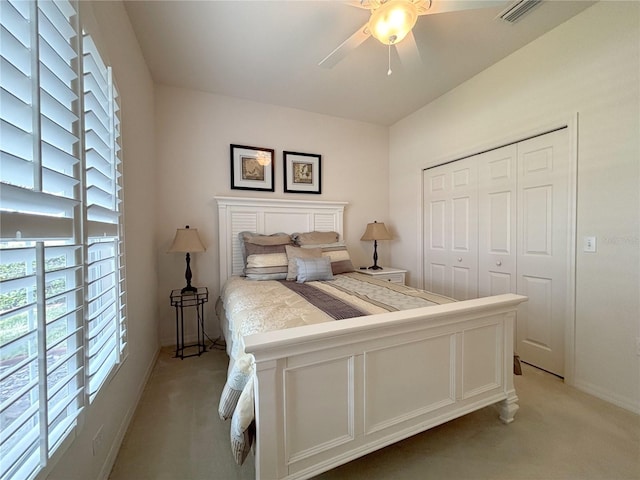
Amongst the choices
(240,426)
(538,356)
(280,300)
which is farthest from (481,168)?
(240,426)

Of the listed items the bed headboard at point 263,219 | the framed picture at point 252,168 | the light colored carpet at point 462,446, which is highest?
the framed picture at point 252,168

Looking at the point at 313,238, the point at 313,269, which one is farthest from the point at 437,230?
the point at 313,269

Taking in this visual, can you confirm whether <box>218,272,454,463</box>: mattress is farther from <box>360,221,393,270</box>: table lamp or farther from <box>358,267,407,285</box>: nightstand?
<box>360,221,393,270</box>: table lamp

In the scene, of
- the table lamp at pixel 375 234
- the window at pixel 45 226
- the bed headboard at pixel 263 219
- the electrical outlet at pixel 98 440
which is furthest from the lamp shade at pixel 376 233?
the electrical outlet at pixel 98 440

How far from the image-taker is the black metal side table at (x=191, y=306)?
2633 millimetres

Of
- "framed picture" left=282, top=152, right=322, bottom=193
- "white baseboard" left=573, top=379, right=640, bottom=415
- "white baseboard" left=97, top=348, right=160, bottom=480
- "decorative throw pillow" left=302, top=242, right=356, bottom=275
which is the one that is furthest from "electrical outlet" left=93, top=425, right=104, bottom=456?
"white baseboard" left=573, top=379, right=640, bottom=415

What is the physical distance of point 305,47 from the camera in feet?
7.29

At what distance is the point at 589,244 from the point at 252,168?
3.18 m

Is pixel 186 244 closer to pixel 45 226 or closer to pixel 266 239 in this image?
pixel 266 239

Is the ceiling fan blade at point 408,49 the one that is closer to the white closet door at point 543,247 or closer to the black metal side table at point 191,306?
the white closet door at point 543,247

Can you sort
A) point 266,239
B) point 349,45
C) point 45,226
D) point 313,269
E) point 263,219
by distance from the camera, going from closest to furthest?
point 45,226 → point 349,45 → point 313,269 → point 266,239 → point 263,219

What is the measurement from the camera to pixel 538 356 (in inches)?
89.5

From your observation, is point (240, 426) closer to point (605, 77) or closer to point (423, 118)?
point (605, 77)

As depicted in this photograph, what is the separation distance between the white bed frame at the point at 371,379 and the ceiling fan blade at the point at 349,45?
66.4 inches
